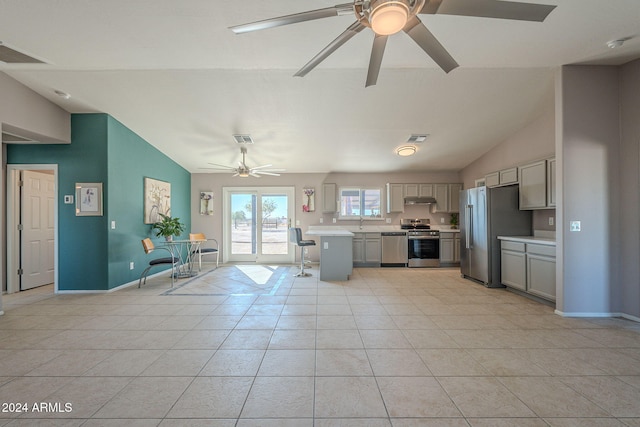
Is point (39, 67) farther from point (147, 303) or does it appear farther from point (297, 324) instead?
point (297, 324)

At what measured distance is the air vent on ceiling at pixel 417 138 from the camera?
198 inches

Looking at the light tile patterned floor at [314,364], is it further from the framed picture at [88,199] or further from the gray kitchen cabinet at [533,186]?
the gray kitchen cabinet at [533,186]

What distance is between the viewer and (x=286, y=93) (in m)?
3.86

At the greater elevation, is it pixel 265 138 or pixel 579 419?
pixel 265 138

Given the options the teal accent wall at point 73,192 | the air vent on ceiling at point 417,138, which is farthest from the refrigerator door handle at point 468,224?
the teal accent wall at point 73,192

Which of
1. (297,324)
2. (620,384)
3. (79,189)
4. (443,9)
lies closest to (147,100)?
(79,189)

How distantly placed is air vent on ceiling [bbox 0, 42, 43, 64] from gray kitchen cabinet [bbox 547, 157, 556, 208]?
21.5 feet

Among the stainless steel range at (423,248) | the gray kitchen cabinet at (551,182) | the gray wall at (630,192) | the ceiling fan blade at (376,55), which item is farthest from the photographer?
the stainless steel range at (423,248)

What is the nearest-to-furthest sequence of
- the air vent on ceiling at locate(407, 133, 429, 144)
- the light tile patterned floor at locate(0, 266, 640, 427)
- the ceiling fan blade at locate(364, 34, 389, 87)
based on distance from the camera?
the light tile patterned floor at locate(0, 266, 640, 427) < the ceiling fan blade at locate(364, 34, 389, 87) < the air vent on ceiling at locate(407, 133, 429, 144)

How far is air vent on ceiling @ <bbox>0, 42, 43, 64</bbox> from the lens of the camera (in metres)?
2.81

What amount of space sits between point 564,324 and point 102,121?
22.0ft

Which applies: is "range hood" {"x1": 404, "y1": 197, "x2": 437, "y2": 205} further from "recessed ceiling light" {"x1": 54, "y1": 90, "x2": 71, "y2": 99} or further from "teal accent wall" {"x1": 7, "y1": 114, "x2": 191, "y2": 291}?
"recessed ceiling light" {"x1": 54, "y1": 90, "x2": 71, "y2": 99}

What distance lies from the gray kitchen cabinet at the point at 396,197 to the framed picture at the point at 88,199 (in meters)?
5.71

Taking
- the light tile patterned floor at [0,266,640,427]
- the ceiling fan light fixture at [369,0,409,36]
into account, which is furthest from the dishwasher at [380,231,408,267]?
the ceiling fan light fixture at [369,0,409,36]
